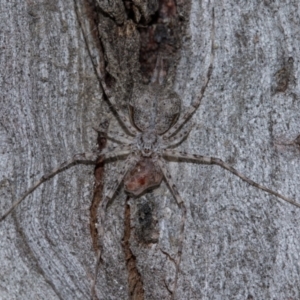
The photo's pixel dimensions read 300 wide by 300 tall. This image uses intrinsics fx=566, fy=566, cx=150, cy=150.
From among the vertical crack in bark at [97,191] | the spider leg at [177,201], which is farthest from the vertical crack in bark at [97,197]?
the spider leg at [177,201]

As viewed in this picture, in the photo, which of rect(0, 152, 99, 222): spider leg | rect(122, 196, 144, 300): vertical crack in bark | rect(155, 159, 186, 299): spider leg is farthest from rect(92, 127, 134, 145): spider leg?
rect(122, 196, 144, 300): vertical crack in bark

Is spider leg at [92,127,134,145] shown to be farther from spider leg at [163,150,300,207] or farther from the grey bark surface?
spider leg at [163,150,300,207]

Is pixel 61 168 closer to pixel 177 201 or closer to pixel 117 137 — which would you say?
pixel 117 137

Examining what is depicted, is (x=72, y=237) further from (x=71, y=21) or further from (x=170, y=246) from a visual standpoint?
(x=71, y=21)

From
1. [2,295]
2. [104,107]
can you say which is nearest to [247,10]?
[104,107]

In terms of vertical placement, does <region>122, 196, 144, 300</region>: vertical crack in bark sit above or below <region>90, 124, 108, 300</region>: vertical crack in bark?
below

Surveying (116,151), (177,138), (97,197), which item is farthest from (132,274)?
(177,138)
